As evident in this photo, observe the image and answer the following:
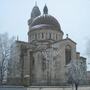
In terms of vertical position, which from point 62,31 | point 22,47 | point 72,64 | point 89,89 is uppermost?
point 62,31

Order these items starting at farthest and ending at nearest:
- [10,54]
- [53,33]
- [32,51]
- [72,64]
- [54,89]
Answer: [53,33] < [32,51] < [72,64] < [10,54] < [54,89]

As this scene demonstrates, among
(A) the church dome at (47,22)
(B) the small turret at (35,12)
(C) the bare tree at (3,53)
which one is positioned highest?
(B) the small turret at (35,12)

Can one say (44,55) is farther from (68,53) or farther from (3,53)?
Answer: (3,53)

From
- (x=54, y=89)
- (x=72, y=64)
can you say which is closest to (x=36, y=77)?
(x=72, y=64)

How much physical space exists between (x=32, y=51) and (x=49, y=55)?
Result: 5.45 m

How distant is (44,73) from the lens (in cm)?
4709

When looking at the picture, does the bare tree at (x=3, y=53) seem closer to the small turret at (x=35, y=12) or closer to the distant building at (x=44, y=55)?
the distant building at (x=44, y=55)

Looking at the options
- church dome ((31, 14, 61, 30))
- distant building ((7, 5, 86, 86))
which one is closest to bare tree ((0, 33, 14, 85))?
distant building ((7, 5, 86, 86))

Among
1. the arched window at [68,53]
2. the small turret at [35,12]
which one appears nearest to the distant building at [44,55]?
the arched window at [68,53]

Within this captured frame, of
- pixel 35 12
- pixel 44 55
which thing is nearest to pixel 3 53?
pixel 44 55

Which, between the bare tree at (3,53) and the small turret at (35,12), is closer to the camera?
the bare tree at (3,53)

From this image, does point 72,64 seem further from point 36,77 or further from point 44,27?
point 44,27

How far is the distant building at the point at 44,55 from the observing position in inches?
1815

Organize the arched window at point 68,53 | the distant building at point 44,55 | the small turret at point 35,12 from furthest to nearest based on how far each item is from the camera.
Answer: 1. the small turret at point 35,12
2. the arched window at point 68,53
3. the distant building at point 44,55
